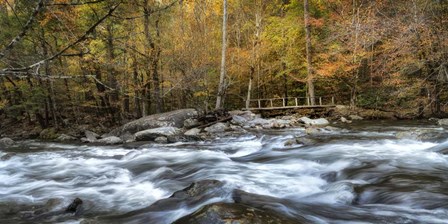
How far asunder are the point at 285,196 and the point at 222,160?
10.7 ft

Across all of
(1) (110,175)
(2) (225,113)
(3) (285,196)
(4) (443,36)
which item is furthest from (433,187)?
(2) (225,113)

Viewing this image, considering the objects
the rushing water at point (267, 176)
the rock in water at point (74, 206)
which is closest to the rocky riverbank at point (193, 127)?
the rushing water at point (267, 176)

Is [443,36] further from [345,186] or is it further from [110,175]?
[110,175]

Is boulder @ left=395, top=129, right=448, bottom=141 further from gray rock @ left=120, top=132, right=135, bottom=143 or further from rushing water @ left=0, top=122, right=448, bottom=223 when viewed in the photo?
gray rock @ left=120, top=132, right=135, bottom=143

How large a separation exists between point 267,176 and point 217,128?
7.24 m

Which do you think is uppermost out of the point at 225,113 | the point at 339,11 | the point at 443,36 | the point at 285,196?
the point at 339,11

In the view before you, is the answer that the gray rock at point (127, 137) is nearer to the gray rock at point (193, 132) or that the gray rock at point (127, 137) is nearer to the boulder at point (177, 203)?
the gray rock at point (193, 132)

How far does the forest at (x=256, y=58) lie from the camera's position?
14.1 m

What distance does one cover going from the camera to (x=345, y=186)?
565 cm

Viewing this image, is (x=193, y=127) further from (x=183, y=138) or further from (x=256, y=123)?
(x=256, y=123)

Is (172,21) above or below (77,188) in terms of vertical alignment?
above

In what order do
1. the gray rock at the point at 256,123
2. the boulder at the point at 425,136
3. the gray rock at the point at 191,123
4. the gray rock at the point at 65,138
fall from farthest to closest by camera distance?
the gray rock at the point at 65,138, the gray rock at the point at 256,123, the gray rock at the point at 191,123, the boulder at the point at 425,136

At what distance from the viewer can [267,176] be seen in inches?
277

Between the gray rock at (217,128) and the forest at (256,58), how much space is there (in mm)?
2387
